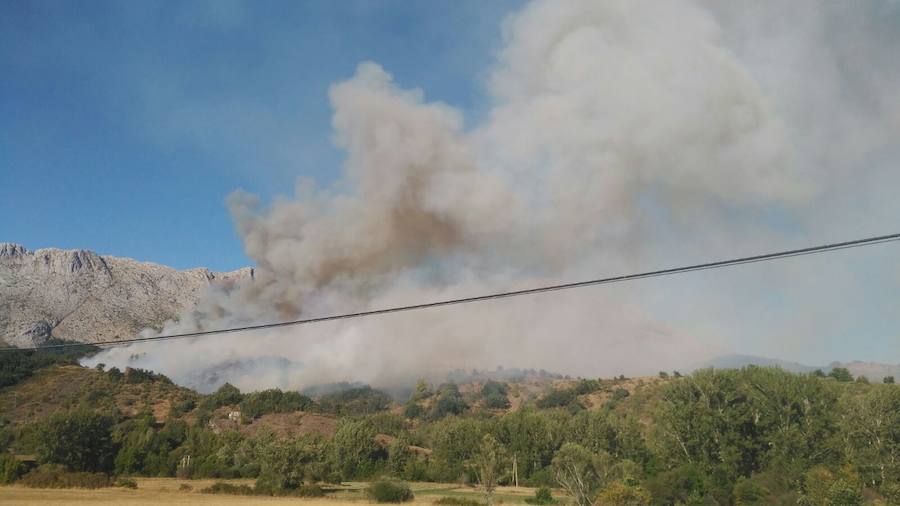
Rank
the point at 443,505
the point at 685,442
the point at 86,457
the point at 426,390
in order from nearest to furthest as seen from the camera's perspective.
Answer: the point at 443,505, the point at 685,442, the point at 86,457, the point at 426,390

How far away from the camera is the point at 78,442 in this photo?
234 feet

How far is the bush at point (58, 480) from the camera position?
173ft

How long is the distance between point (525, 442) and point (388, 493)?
40.0 m

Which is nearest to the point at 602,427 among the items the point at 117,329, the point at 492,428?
the point at 492,428

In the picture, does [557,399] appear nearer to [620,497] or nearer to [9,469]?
[620,497]

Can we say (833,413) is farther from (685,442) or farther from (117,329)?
(117,329)

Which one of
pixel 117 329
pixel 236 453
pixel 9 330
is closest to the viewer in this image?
A: pixel 236 453

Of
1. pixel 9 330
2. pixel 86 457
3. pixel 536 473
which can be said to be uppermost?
pixel 9 330

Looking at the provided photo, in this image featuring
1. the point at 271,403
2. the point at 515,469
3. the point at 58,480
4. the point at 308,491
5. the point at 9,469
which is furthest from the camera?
the point at 271,403

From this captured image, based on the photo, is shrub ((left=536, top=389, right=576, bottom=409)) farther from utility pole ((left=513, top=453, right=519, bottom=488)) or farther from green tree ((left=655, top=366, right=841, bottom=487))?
green tree ((left=655, top=366, right=841, bottom=487))

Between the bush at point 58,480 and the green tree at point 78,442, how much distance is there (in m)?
11.1

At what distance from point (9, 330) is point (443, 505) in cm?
15150

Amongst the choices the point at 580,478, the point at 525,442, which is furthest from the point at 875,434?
the point at 525,442

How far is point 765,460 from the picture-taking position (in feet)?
189
